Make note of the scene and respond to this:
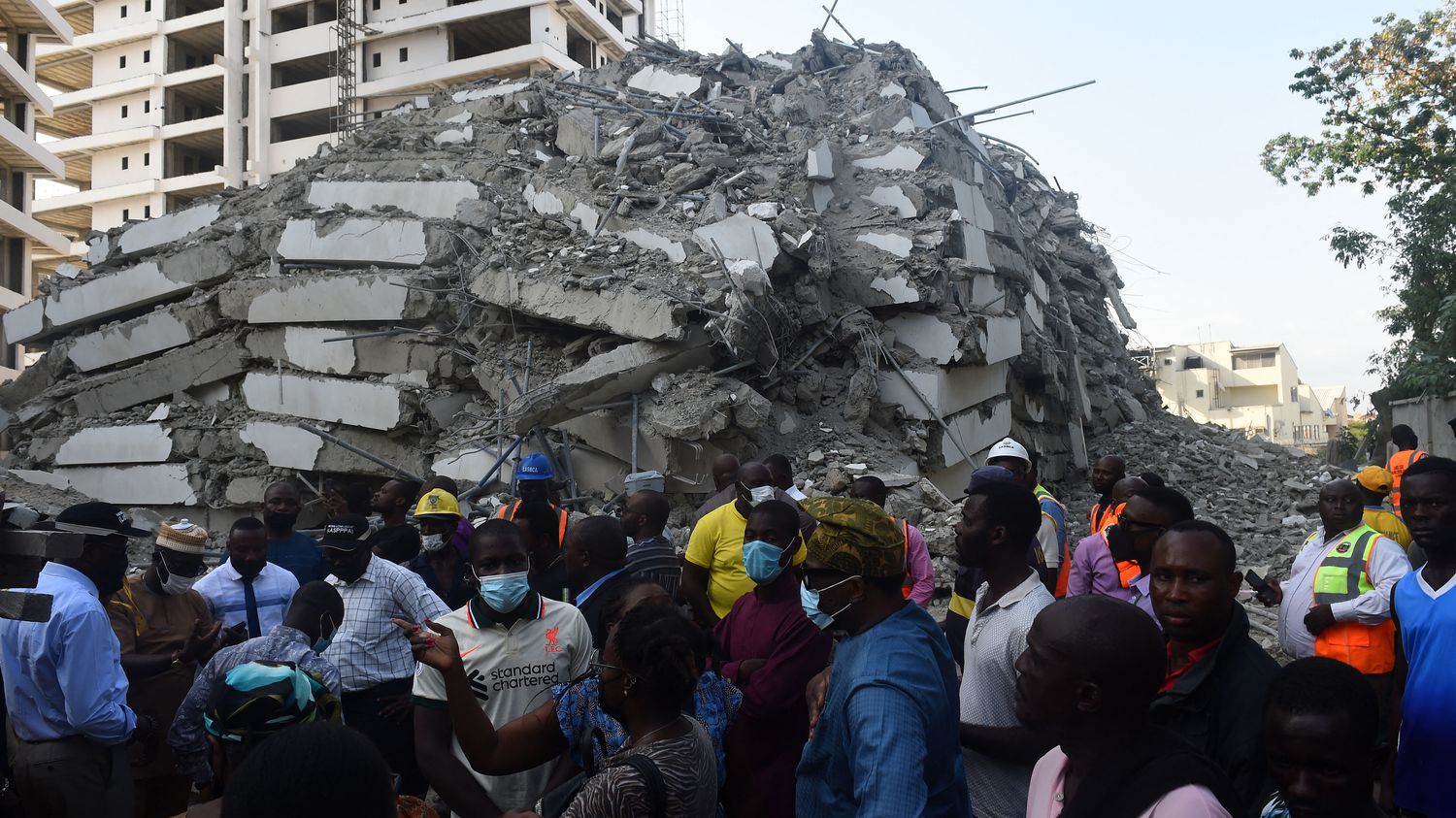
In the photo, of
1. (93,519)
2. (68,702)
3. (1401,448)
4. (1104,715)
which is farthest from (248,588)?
(1401,448)

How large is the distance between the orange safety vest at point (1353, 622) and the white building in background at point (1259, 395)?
134 feet

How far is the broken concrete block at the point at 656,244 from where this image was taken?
11383 millimetres

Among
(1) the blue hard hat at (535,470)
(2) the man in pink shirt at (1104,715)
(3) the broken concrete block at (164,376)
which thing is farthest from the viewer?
(3) the broken concrete block at (164,376)

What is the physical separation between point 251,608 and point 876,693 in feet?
12.6

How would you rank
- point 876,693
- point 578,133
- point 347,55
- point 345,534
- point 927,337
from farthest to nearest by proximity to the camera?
point 347,55
point 578,133
point 927,337
point 345,534
point 876,693

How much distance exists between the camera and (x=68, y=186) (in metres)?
50.4

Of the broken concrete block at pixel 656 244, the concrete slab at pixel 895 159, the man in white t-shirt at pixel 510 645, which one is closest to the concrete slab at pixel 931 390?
the broken concrete block at pixel 656 244

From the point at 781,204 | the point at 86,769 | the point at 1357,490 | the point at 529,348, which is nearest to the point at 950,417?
the point at 781,204

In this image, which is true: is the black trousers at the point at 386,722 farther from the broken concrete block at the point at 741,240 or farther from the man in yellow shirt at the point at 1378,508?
the broken concrete block at the point at 741,240

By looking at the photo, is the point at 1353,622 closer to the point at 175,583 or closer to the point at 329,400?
the point at 175,583

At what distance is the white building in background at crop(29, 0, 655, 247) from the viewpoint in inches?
1687

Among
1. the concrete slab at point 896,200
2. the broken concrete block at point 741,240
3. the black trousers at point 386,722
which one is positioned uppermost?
the concrete slab at point 896,200

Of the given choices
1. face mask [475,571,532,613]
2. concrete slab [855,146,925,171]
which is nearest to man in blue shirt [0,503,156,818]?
face mask [475,571,532,613]

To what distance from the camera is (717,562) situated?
17.4 feet
